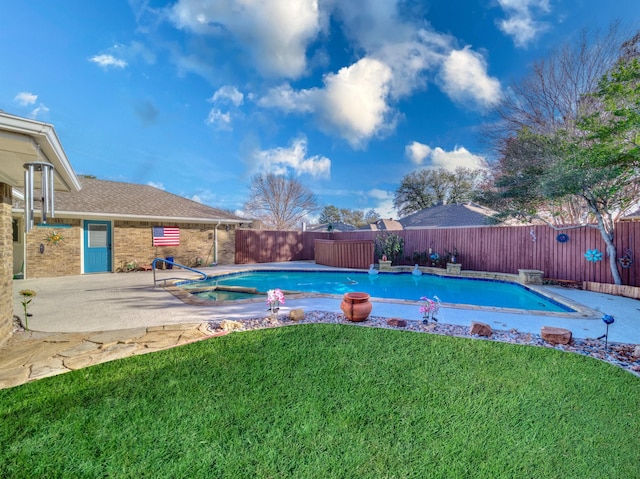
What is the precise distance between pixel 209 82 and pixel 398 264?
1415 centimetres

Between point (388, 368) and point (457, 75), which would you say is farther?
point (457, 75)

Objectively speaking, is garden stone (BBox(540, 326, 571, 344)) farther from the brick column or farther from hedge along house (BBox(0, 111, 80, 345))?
the brick column

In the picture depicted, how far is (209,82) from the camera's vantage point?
15578mm

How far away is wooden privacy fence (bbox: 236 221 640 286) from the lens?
8.36 m

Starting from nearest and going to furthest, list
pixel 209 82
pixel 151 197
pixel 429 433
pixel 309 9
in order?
pixel 429 433
pixel 309 9
pixel 151 197
pixel 209 82

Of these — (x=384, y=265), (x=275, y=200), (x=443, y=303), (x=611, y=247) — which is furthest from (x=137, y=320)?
(x=275, y=200)

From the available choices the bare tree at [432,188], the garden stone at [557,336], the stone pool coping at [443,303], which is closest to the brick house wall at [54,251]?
the stone pool coping at [443,303]

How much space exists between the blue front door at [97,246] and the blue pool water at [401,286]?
4.51 meters

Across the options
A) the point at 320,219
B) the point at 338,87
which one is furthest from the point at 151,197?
the point at 320,219

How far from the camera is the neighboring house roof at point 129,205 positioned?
10531 millimetres

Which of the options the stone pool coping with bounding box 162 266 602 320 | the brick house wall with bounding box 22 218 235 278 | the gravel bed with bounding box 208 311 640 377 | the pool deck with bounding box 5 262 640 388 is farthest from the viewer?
the brick house wall with bounding box 22 218 235 278

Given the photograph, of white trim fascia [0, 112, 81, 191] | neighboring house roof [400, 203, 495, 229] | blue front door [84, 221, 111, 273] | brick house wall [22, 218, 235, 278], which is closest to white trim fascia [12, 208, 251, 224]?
brick house wall [22, 218, 235, 278]

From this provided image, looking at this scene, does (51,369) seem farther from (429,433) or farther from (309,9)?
(309,9)

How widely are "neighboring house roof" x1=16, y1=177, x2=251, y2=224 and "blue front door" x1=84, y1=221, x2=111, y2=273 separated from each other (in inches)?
24.6
